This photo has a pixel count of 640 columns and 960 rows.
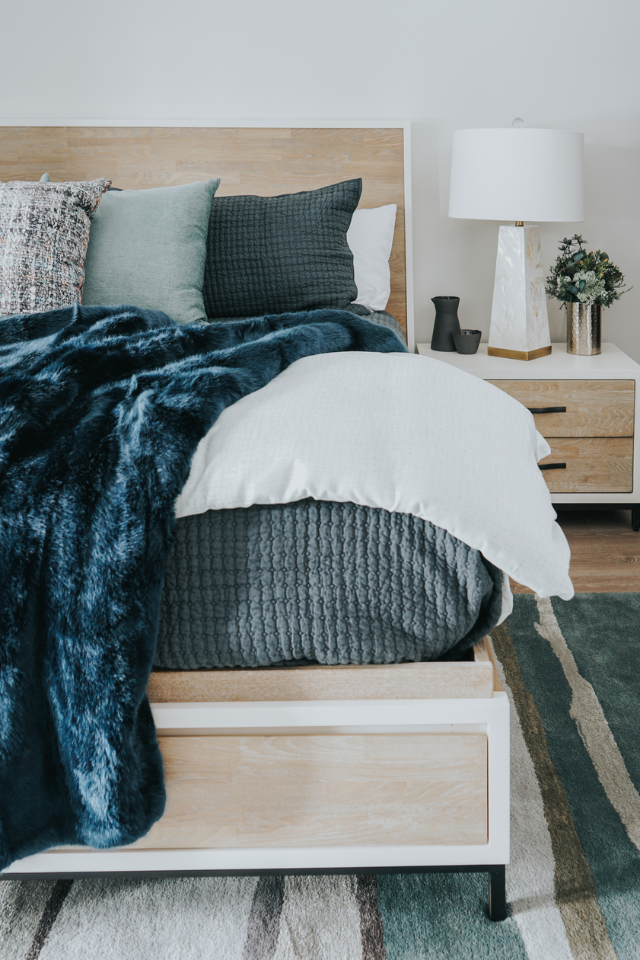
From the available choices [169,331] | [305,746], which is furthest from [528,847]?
[169,331]

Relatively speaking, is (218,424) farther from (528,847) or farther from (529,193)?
(529,193)

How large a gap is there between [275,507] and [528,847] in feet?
2.27

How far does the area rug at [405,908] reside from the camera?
1.03 metres

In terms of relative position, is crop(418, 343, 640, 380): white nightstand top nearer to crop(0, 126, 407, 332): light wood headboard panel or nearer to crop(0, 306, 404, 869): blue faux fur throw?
crop(0, 126, 407, 332): light wood headboard panel

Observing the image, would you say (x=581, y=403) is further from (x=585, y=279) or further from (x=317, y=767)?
(x=317, y=767)

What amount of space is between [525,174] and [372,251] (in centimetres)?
52

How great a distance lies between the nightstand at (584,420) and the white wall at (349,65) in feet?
2.67

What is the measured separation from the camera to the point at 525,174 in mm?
2285

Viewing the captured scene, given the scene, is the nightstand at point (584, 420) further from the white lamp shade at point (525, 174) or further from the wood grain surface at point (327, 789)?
the wood grain surface at point (327, 789)

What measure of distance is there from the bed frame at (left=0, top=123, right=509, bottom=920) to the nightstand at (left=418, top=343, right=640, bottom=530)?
1418 mm

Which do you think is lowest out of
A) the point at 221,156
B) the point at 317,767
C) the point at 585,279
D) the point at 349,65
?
the point at 317,767

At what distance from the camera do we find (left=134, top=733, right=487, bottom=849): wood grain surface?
999mm

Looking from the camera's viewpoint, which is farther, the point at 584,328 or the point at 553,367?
the point at 584,328

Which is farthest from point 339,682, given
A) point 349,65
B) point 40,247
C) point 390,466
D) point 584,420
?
point 349,65
